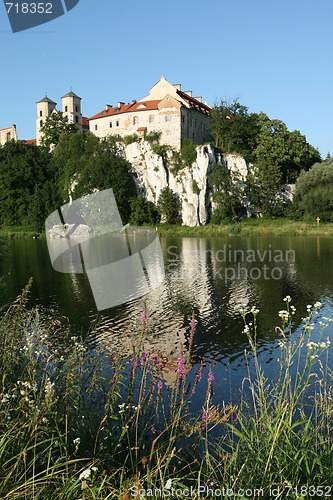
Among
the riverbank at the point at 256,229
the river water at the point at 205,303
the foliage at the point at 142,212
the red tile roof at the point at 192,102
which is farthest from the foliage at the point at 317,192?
the red tile roof at the point at 192,102

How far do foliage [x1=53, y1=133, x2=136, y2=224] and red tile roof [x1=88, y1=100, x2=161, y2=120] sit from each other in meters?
5.05

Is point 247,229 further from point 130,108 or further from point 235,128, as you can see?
point 130,108

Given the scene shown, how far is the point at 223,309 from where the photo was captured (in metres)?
15.8

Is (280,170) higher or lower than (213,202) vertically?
higher

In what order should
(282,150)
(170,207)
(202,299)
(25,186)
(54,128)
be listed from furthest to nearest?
(54,128), (25,186), (170,207), (282,150), (202,299)

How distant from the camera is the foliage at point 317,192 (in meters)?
53.0

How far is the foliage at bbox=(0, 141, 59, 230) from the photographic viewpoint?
68.9 metres

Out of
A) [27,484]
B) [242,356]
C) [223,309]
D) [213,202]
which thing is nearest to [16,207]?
[213,202]

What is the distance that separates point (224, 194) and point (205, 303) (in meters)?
45.5

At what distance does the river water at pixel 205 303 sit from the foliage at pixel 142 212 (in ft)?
112

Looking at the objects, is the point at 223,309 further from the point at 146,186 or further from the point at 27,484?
A: the point at 146,186

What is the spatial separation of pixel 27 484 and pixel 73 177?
237 ft

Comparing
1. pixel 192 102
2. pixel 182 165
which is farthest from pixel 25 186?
pixel 192 102

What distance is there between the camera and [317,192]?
5378cm
